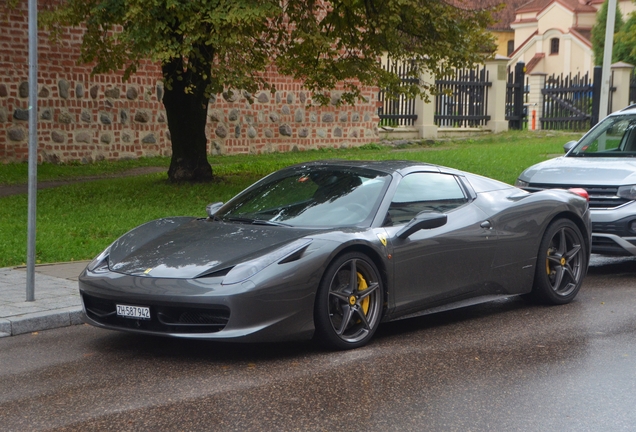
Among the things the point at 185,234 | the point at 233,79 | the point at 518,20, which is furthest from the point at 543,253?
the point at 518,20

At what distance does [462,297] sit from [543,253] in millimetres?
1148

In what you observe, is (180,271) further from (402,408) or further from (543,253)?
(543,253)

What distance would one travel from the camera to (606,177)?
33.9 feet

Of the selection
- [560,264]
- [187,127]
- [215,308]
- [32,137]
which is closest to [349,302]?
[215,308]

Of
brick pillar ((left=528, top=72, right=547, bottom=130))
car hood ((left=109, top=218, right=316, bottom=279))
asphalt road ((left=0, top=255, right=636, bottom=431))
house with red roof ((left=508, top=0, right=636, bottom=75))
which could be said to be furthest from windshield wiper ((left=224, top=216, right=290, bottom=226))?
house with red roof ((left=508, top=0, right=636, bottom=75))

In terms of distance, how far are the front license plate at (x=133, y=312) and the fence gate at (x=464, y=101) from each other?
79.1ft

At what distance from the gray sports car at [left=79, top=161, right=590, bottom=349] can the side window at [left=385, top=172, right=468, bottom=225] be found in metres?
0.01

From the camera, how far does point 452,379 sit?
6.01 metres

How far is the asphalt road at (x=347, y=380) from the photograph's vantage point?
5.16m

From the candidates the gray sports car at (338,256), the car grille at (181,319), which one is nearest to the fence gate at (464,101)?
the gray sports car at (338,256)

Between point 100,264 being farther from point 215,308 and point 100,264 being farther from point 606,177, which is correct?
point 606,177

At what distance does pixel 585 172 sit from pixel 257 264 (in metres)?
5.47

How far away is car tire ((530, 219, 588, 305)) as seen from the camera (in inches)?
329

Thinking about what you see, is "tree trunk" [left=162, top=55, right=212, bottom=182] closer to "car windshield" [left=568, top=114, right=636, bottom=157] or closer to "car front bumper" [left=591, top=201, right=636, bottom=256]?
"car windshield" [left=568, top=114, right=636, bottom=157]
